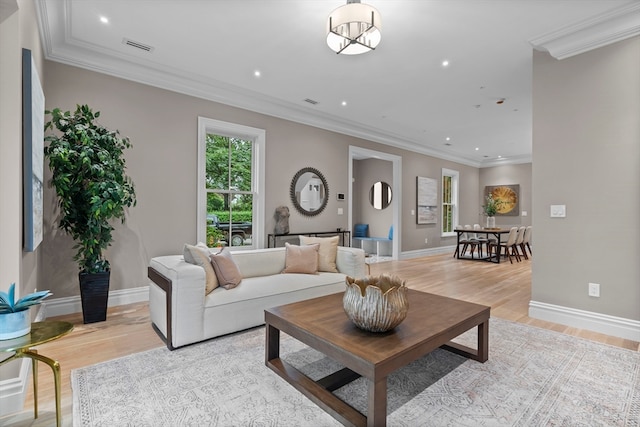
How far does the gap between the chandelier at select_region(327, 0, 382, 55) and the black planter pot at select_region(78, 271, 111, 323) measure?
3124 mm

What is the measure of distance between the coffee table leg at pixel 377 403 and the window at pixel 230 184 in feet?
11.3

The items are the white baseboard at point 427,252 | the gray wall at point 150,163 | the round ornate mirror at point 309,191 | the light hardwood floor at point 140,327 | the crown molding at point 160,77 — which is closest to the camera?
the light hardwood floor at point 140,327

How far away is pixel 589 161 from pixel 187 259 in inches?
154

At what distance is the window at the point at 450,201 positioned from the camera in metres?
9.24

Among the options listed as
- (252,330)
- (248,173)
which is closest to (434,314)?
(252,330)

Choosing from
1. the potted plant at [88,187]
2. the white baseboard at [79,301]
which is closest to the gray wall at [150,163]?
the white baseboard at [79,301]

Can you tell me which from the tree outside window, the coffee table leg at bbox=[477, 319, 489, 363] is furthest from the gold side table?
the tree outside window

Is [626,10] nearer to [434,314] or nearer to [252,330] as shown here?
[434,314]

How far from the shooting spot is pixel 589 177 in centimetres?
311

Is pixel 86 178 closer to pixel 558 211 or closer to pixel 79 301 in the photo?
pixel 79 301

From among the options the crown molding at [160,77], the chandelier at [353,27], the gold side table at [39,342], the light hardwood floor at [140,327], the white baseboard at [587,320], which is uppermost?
the crown molding at [160,77]

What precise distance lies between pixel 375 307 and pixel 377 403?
471 mm

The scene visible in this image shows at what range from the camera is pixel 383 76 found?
4.10 meters

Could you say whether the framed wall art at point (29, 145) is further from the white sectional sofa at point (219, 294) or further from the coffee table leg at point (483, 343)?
the coffee table leg at point (483, 343)
